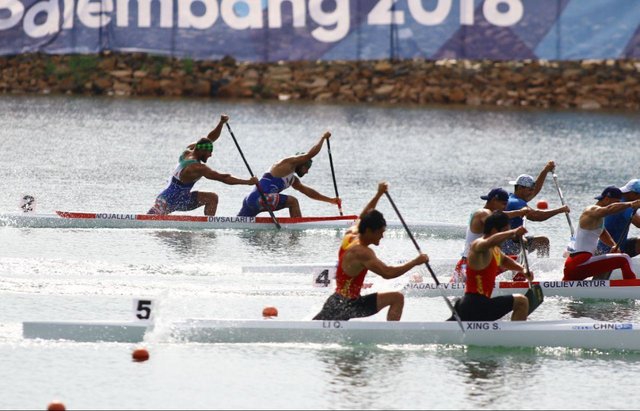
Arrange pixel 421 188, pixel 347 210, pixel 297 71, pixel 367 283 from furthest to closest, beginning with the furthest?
pixel 297 71, pixel 421 188, pixel 347 210, pixel 367 283

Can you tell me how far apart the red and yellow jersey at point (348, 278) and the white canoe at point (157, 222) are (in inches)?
324

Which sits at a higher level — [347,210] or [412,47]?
[412,47]

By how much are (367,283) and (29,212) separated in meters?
7.48

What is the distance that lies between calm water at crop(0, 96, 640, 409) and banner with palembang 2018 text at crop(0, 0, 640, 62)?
9.96 feet

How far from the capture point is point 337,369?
50.3ft

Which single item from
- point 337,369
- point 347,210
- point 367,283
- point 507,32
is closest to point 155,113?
point 507,32

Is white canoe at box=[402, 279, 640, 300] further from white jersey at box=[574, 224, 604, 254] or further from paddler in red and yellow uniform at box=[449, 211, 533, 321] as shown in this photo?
paddler in red and yellow uniform at box=[449, 211, 533, 321]

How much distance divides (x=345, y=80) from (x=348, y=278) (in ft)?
111

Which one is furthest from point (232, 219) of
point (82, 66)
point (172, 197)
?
point (82, 66)

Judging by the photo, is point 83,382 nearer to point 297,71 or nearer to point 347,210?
point 347,210

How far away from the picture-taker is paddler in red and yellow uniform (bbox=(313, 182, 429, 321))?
50.8ft

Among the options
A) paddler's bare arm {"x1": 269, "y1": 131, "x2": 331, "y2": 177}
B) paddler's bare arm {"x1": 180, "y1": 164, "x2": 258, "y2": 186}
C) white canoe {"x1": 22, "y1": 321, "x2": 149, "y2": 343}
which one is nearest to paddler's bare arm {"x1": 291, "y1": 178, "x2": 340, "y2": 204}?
paddler's bare arm {"x1": 269, "y1": 131, "x2": 331, "y2": 177}

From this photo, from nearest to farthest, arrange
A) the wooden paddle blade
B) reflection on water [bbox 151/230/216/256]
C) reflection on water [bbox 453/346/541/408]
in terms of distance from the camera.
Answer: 1. reflection on water [bbox 453/346/541/408]
2. the wooden paddle blade
3. reflection on water [bbox 151/230/216/256]

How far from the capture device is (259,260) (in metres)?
21.6
